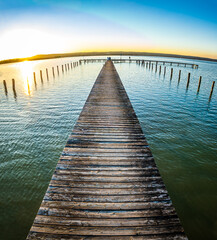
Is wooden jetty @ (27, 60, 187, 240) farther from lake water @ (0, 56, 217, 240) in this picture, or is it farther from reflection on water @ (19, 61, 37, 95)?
reflection on water @ (19, 61, 37, 95)

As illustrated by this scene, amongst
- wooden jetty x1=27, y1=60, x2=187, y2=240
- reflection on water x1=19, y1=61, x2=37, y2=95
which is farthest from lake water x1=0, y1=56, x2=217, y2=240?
reflection on water x1=19, y1=61, x2=37, y2=95

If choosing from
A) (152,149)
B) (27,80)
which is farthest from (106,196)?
(27,80)

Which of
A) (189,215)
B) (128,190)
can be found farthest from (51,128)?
(189,215)

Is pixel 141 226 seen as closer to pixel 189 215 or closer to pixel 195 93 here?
pixel 189 215

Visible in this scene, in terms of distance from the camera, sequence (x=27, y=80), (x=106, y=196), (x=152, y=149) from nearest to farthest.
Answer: (x=106, y=196) → (x=152, y=149) → (x=27, y=80)

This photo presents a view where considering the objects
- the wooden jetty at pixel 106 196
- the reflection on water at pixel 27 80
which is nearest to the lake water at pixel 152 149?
the wooden jetty at pixel 106 196

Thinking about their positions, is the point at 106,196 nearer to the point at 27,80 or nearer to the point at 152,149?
the point at 152,149

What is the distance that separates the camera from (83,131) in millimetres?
6594

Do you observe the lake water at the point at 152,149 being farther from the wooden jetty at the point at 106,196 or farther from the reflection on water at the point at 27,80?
the reflection on water at the point at 27,80

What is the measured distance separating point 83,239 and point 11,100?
708 inches

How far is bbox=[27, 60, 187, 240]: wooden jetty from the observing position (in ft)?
9.14

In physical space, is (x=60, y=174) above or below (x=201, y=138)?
above

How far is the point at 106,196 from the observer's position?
351 cm

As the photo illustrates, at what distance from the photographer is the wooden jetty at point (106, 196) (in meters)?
2.79
